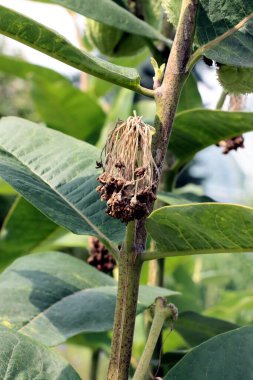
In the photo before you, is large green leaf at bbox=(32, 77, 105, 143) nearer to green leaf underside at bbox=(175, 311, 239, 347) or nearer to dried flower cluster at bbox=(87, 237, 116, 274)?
dried flower cluster at bbox=(87, 237, 116, 274)

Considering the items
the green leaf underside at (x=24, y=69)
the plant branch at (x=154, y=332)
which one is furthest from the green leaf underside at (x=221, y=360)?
the green leaf underside at (x=24, y=69)

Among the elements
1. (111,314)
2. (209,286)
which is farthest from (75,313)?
(209,286)

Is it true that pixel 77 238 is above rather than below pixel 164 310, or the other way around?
above

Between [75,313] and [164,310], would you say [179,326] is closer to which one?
[75,313]

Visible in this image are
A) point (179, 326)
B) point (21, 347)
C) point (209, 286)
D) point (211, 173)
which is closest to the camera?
point (21, 347)

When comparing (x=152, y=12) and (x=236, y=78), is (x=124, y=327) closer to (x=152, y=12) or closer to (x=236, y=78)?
(x=236, y=78)
